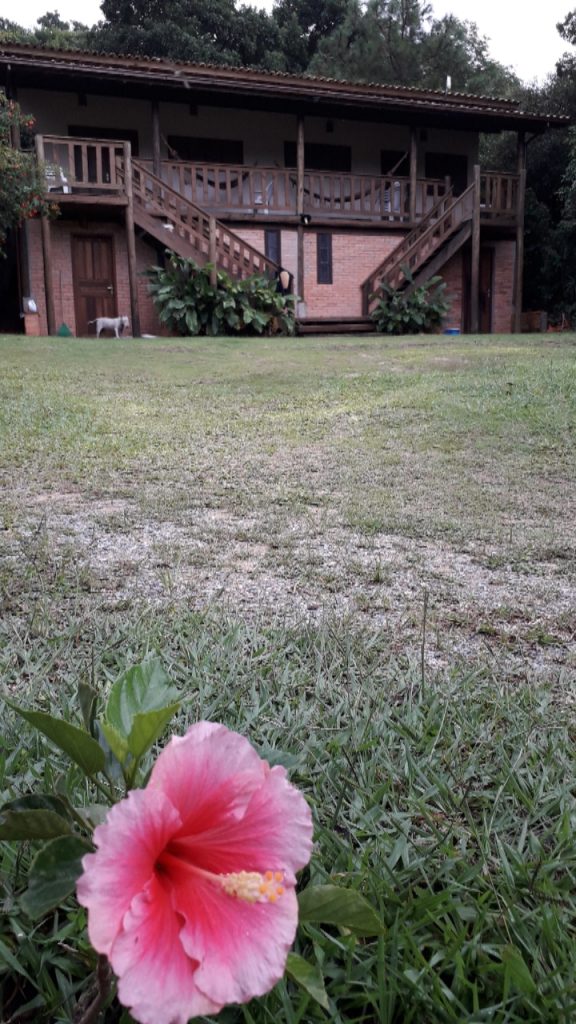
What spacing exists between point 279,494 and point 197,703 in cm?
239

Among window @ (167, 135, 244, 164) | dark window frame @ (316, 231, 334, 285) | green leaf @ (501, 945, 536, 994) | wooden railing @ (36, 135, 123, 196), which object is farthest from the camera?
window @ (167, 135, 244, 164)

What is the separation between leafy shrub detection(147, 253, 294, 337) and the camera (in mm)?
14742

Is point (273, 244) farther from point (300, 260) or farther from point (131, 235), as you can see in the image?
point (131, 235)

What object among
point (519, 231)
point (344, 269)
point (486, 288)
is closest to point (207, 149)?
point (344, 269)

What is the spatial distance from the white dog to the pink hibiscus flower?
54.4ft

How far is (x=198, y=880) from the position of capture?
0.53 metres

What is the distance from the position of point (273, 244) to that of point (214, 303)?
14.1ft

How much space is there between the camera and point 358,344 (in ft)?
42.6

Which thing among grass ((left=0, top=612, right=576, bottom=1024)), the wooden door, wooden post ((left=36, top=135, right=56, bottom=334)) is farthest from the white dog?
grass ((left=0, top=612, right=576, bottom=1024))

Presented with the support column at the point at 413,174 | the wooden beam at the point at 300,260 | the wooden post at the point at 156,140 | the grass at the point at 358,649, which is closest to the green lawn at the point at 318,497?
the grass at the point at 358,649

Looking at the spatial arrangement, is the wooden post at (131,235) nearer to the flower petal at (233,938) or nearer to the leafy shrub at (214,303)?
the leafy shrub at (214,303)

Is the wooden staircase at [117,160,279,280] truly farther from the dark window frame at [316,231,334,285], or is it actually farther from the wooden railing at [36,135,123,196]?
the dark window frame at [316,231,334,285]

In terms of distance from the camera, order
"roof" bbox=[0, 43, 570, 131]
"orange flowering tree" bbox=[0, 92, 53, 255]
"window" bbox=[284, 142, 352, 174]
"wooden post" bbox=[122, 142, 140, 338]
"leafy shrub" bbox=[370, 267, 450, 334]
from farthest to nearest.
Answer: "window" bbox=[284, 142, 352, 174] < "leafy shrub" bbox=[370, 267, 450, 334] < "roof" bbox=[0, 43, 570, 131] < "wooden post" bbox=[122, 142, 140, 338] < "orange flowering tree" bbox=[0, 92, 53, 255]

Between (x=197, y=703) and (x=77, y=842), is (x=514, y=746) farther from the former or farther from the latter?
(x=77, y=842)
